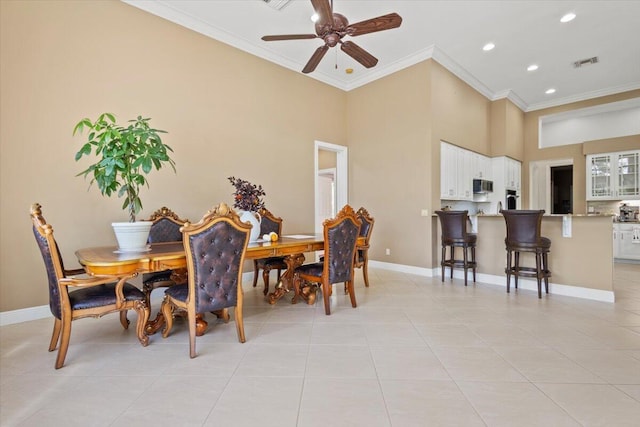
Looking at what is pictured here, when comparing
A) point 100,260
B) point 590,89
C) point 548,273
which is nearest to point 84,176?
point 100,260

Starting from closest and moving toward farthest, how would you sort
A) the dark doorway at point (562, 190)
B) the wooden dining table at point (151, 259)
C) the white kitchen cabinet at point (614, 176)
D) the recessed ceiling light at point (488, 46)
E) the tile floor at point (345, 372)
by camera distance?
the tile floor at point (345, 372) → the wooden dining table at point (151, 259) → the recessed ceiling light at point (488, 46) → the white kitchen cabinet at point (614, 176) → the dark doorway at point (562, 190)

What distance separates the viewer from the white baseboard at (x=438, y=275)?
2919 millimetres

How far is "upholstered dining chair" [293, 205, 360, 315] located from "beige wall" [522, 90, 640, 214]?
6382 mm

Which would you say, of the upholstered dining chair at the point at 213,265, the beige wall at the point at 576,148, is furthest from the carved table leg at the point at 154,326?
the beige wall at the point at 576,148

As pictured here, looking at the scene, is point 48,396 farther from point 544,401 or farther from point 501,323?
point 501,323

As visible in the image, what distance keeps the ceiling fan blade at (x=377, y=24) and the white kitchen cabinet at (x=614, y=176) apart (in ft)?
21.7

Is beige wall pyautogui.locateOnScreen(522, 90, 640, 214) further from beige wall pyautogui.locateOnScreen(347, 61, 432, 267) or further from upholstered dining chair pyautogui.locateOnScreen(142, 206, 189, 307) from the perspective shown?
upholstered dining chair pyautogui.locateOnScreen(142, 206, 189, 307)

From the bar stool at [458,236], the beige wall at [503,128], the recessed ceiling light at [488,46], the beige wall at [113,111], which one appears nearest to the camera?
the beige wall at [113,111]

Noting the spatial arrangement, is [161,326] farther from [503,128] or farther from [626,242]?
[626,242]

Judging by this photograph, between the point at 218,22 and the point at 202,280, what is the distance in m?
3.73

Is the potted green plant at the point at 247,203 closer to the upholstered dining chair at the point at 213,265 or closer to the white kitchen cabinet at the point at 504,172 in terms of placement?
the upholstered dining chair at the point at 213,265

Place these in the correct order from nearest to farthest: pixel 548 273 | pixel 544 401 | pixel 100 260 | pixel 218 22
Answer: pixel 544 401
pixel 100 260
pixel 548 273
pixel 218 22

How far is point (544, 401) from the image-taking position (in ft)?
5.45

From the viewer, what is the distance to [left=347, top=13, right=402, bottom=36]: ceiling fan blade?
2861 mm
